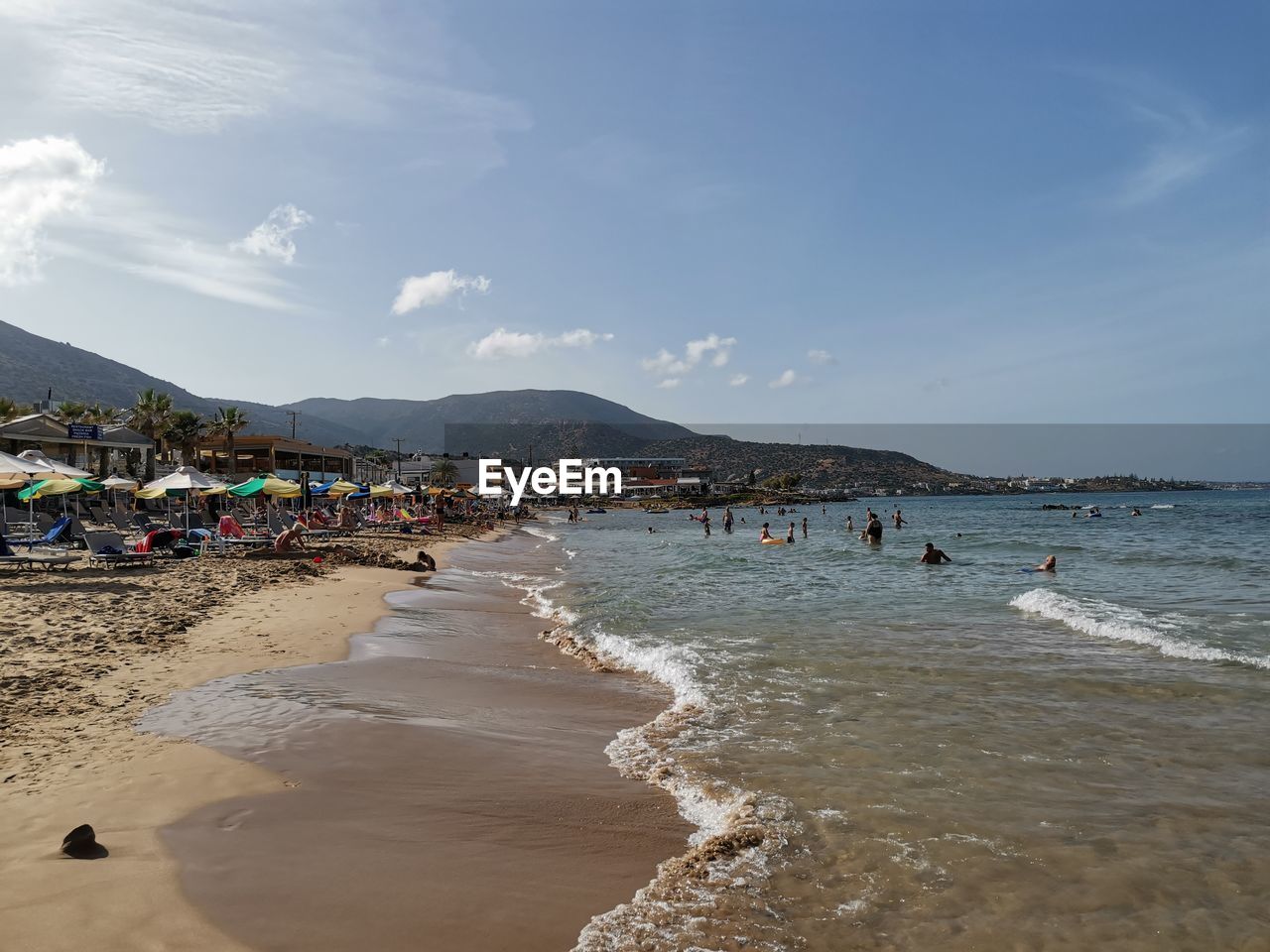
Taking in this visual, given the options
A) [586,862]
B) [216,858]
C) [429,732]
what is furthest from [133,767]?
[586,862]

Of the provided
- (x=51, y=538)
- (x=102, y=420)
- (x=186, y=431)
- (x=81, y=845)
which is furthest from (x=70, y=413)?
(x=81, y=845)

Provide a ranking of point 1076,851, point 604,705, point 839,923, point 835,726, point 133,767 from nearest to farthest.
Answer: point 839,923
point 1076,851
point 133,767
point 835,726
point 604,705

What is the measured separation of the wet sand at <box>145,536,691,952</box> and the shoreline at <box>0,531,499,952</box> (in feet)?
0.48

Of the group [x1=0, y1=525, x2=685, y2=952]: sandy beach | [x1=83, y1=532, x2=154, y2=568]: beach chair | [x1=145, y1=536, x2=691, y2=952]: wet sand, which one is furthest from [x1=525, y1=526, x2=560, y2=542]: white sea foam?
[x1=145, y1=536, x2=691, y2=952]: wet sand

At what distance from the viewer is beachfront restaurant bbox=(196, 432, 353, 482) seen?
58.1m

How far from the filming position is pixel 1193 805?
500cm

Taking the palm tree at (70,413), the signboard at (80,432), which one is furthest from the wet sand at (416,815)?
the palm tree at (70,413)

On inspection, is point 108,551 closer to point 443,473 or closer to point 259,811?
point 259,811

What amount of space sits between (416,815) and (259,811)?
86cm

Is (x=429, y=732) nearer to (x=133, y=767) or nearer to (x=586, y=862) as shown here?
(x=133, y=767)

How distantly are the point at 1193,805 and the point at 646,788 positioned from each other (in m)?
3.70

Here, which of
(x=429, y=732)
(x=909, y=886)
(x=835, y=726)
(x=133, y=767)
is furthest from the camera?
(x=835, y=726)

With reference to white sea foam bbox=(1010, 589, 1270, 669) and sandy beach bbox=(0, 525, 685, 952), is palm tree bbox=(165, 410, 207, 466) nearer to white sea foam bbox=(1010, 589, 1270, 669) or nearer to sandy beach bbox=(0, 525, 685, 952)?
sandy beach bbox=(0, 525, 685, 952)
